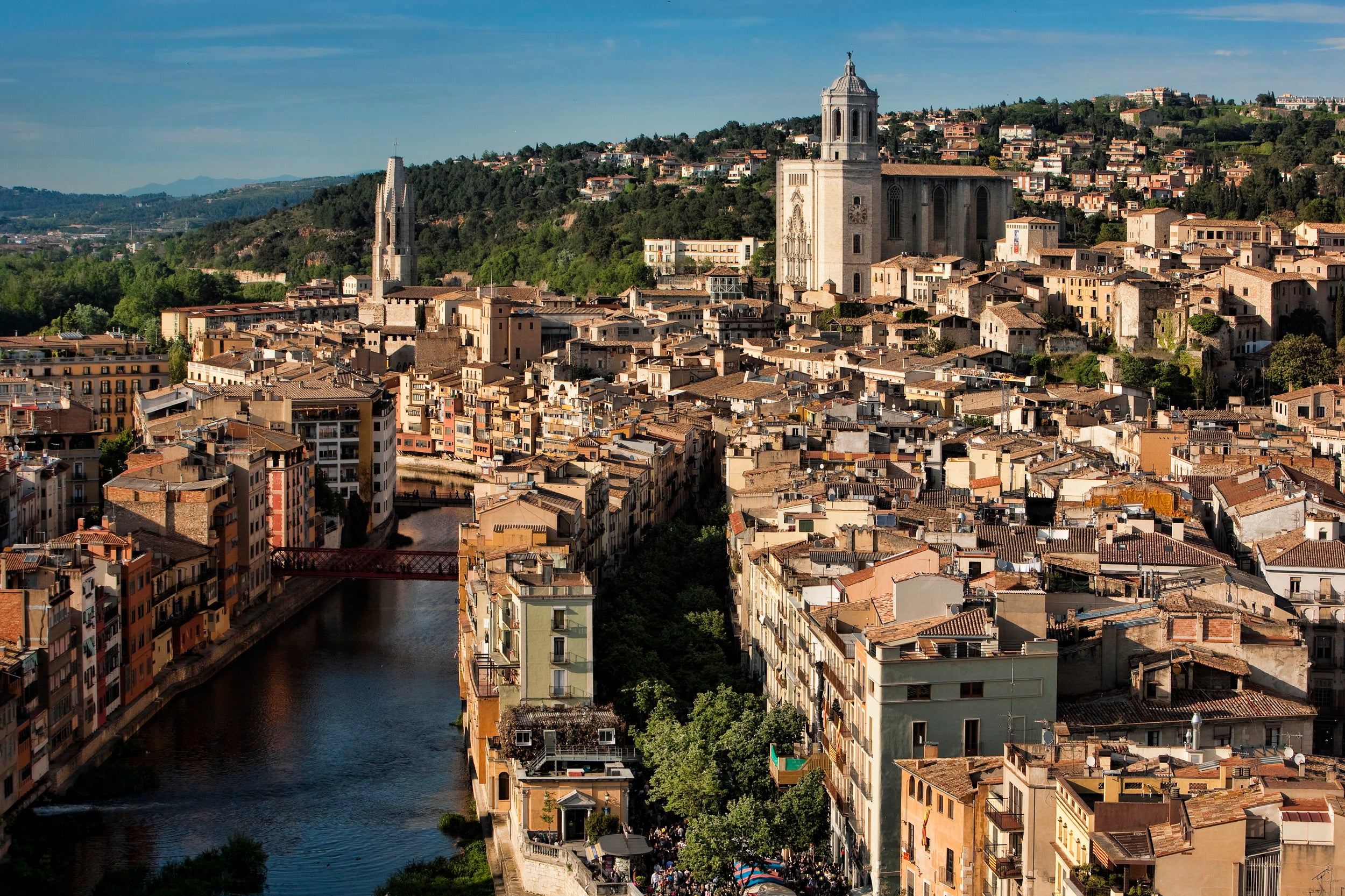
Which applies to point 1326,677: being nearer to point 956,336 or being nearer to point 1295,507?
point 1295,507

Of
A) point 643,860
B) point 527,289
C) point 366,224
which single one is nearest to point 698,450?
point 643,860

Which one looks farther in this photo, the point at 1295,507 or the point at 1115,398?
the point at 1115,398

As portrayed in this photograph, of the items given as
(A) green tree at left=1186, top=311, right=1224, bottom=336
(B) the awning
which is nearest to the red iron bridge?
(B) the awning

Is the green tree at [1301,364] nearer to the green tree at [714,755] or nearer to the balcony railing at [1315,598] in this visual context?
the balcony railing at [1315,598]

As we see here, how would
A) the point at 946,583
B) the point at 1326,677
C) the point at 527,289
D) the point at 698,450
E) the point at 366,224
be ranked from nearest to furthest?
the point at 946,583 → the point at 1326,677 → the point at 698,450 → the point at 527,289 → the point at 366,224

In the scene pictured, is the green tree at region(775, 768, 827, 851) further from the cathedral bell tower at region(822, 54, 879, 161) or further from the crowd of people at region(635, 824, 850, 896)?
the cathedral bell tower at region(822, 54, 879, 161)

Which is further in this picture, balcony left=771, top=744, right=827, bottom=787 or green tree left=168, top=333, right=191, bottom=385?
green tree left=168, top=333, right=191, bottom=385

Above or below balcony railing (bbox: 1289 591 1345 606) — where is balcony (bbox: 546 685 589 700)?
below
